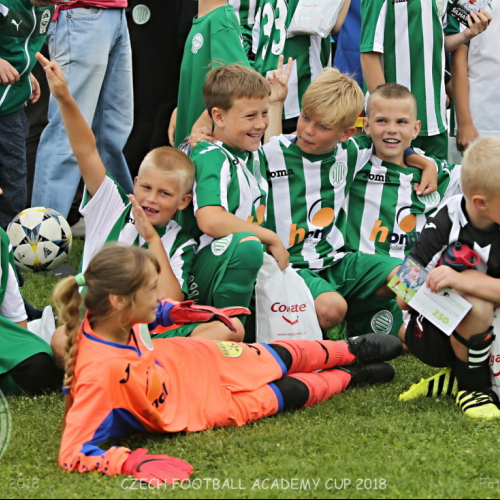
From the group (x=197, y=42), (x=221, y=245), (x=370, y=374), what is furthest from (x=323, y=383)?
(x=197, y=42)

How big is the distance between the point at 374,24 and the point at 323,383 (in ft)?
7.82

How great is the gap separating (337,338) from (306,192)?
77cm

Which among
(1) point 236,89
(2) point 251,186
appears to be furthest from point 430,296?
(1) point 236,89

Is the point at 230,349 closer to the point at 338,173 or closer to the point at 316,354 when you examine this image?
the point at 316,354

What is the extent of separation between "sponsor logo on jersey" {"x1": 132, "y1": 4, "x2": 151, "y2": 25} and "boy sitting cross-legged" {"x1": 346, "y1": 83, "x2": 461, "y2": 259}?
3.15 m

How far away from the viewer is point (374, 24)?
15.6 ft

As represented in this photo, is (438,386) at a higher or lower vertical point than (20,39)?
lower

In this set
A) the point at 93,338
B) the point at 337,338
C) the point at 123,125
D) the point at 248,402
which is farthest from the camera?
the point at 123,125

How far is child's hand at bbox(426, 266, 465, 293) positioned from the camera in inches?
123

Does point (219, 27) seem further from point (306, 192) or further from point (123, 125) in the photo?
point (123, 125)

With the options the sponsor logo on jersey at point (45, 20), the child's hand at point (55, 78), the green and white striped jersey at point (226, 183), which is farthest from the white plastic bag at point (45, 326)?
the sponsor logo on jersey at point (45, 20)

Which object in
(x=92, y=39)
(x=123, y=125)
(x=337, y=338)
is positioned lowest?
(x=337, y=338)

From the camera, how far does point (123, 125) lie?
6.05m

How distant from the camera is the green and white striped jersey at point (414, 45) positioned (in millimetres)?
4762
